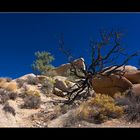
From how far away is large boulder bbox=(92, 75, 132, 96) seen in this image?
1677 cm

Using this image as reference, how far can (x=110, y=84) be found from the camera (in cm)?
1702

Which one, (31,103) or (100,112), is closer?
(100,112)

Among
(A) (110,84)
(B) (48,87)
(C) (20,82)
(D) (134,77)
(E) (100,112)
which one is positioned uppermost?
(C) (20,82)

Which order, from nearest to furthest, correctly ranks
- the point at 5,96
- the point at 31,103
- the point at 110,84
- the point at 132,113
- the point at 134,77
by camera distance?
the point at 132,113 < the point at 31,103 < the point at 5,96 < the point at 110,84 < the point at 134,77

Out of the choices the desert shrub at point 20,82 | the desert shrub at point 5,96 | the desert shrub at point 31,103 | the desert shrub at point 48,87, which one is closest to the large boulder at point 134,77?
the desert shrub at point 31,103

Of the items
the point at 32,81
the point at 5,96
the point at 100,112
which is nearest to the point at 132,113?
the point at 100,112

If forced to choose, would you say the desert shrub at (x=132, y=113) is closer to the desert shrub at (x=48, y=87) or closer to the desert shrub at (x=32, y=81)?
the desert shrub at (x=48, y=87)

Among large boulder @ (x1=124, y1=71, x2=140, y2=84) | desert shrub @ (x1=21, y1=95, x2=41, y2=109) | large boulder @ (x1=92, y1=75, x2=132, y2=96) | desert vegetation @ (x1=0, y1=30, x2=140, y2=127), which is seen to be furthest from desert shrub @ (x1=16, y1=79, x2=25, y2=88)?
large boulder @ (x1=124, y1=71, x2=140, y2=84)

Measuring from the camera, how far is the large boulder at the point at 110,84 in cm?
1677

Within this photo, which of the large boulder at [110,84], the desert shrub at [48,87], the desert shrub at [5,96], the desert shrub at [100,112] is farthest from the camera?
the desert shrub at [48,87]

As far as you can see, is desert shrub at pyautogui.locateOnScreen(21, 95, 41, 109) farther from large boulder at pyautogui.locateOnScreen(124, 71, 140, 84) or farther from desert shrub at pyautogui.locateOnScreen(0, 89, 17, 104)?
large boulder at pyautogui.locateOnScreen(124, 71, 140, 84)

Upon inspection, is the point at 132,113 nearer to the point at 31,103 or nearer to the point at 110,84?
the point at 31,103

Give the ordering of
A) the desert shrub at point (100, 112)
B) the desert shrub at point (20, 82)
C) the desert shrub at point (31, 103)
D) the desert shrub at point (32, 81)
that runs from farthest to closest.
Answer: the desert shrub at point (32, 81) < the desert shrub at point (20, 82) < the desert shrub at point (31, 103) < the desert shrub at point (100, 112)
